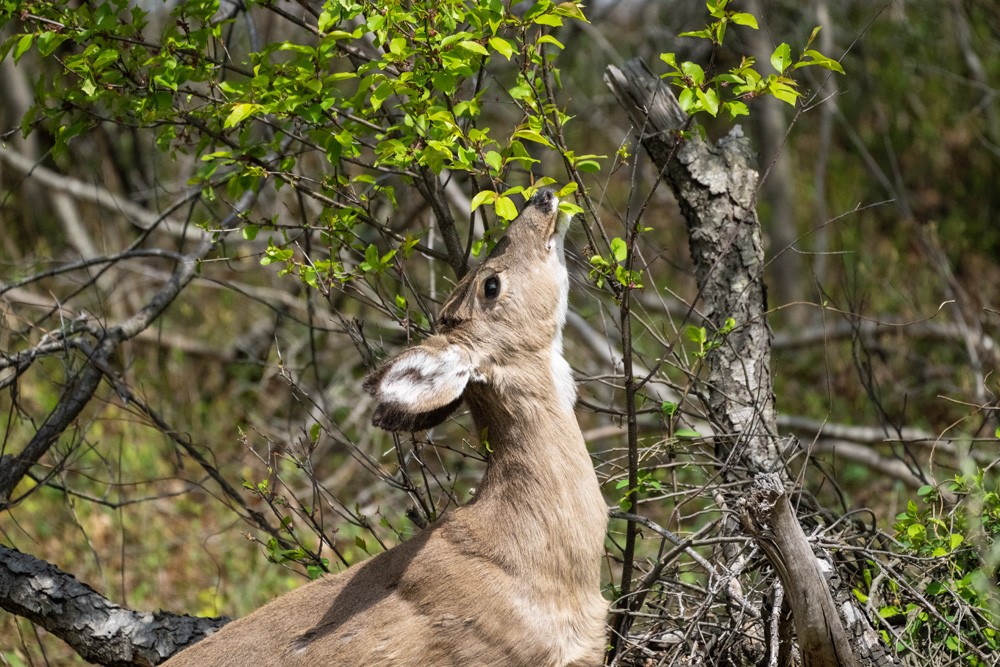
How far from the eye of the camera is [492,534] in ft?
13.0

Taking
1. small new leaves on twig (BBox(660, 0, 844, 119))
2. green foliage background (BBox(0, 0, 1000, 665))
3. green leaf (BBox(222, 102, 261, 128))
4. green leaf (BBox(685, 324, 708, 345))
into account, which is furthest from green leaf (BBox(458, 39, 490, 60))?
green leaf (BBox(685, 324, 708, 345))

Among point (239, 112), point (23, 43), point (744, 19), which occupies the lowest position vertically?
point (744, 19)

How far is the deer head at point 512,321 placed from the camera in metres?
4.09

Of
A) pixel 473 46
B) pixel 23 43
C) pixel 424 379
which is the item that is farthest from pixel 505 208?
pixel 23 43

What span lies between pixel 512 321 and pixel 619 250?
564mm

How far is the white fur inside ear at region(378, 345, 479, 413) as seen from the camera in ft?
12.3

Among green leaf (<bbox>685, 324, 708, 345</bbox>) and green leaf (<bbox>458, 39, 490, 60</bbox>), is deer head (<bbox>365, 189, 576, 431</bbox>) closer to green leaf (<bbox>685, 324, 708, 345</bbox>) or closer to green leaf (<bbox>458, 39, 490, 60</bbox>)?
green leaf (<bbox>685, 324, 708, 345</bbox>)

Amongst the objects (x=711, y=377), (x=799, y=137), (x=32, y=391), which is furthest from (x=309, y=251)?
(x=799, y=137)

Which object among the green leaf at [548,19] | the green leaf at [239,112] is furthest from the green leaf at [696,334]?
the green leaf at [239,112]

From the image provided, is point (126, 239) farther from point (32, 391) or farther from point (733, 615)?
point (733, 615)

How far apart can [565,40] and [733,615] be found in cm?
750

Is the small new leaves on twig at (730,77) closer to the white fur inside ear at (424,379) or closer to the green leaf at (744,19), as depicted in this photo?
the green leaf at (744,19)

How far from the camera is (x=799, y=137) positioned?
45.0ft

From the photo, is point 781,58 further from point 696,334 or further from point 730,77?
point 696,334
